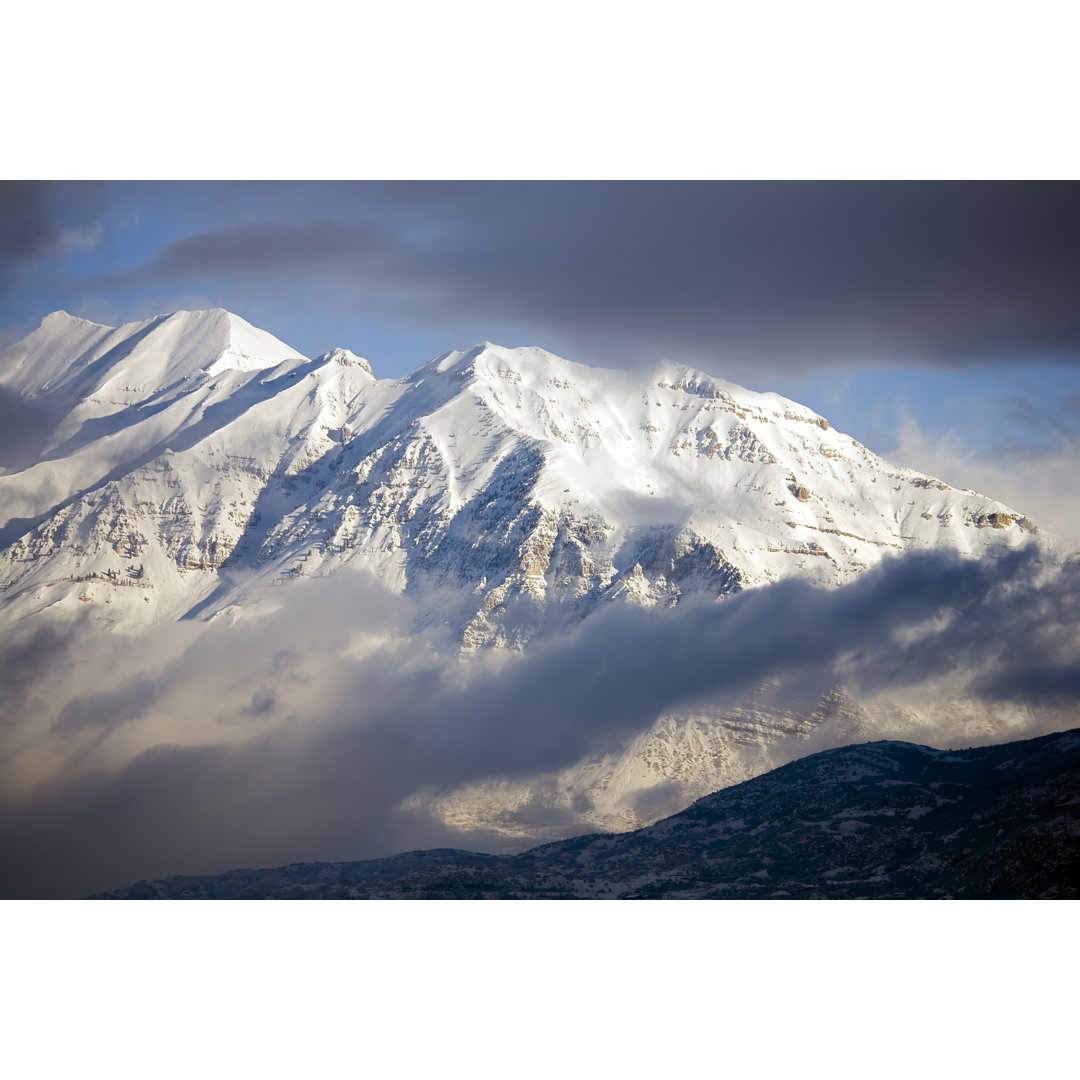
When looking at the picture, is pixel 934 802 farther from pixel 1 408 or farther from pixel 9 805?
pixel 1 408

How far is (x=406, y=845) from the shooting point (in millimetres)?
153625

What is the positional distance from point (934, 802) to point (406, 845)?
95.8 meters

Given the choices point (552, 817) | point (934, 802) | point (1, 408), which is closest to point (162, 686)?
point (552, 817)

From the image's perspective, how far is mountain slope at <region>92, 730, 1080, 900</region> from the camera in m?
54.2

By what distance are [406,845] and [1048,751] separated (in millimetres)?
99523

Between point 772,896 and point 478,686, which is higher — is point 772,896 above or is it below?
below

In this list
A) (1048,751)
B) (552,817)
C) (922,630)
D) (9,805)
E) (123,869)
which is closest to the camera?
(1048,751)

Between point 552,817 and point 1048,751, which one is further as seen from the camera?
point 552,817

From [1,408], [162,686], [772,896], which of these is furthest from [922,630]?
[162,686]

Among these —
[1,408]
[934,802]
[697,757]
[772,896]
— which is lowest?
[772,896]

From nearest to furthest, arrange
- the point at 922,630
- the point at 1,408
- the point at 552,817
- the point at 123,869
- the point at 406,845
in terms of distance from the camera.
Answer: the point at 1,408 → the point at 123,869 → the point at 922,630 → the point at 406,845 → the point at 552,817

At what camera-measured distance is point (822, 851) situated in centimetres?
6488

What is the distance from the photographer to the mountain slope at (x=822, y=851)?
54.2 metres

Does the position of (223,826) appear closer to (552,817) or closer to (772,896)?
(552,817)
